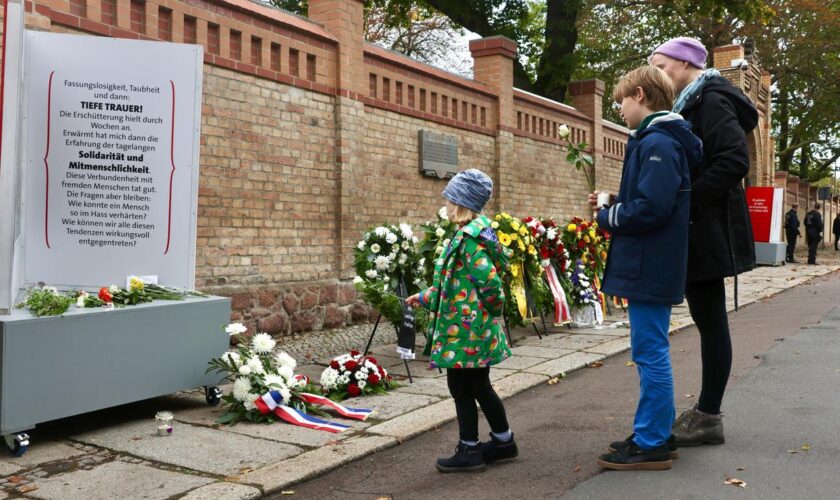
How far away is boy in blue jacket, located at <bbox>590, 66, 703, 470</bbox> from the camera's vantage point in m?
3.86

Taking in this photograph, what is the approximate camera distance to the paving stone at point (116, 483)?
387 cm

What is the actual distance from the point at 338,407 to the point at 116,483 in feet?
5.78

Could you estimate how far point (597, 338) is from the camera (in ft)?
29.6

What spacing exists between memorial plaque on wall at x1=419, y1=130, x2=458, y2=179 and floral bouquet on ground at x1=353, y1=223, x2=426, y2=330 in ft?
14.3

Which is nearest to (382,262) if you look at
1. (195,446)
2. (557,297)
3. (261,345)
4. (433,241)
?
(433,241)

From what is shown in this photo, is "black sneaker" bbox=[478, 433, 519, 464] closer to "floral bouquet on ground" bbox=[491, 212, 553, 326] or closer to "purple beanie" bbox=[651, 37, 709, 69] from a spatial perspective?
"purple beanie" bbox=[651, 37, 709, 69]

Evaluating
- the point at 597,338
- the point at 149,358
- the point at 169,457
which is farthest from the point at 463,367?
the point at 597,338

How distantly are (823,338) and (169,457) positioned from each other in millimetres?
6896

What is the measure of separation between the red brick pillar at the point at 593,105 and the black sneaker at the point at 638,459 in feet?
46.0

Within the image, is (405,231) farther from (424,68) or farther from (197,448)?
(424,68)

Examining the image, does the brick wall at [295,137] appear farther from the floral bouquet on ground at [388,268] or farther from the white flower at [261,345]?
the white flower at [261,345]

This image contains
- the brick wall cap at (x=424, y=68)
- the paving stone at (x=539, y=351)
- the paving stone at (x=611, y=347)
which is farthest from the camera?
the brick wall cap at (x=424, y=68)

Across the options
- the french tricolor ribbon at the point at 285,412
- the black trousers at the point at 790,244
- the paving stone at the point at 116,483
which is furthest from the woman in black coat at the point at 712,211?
the black trousers at the point at 790,244

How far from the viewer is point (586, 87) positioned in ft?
57.5
